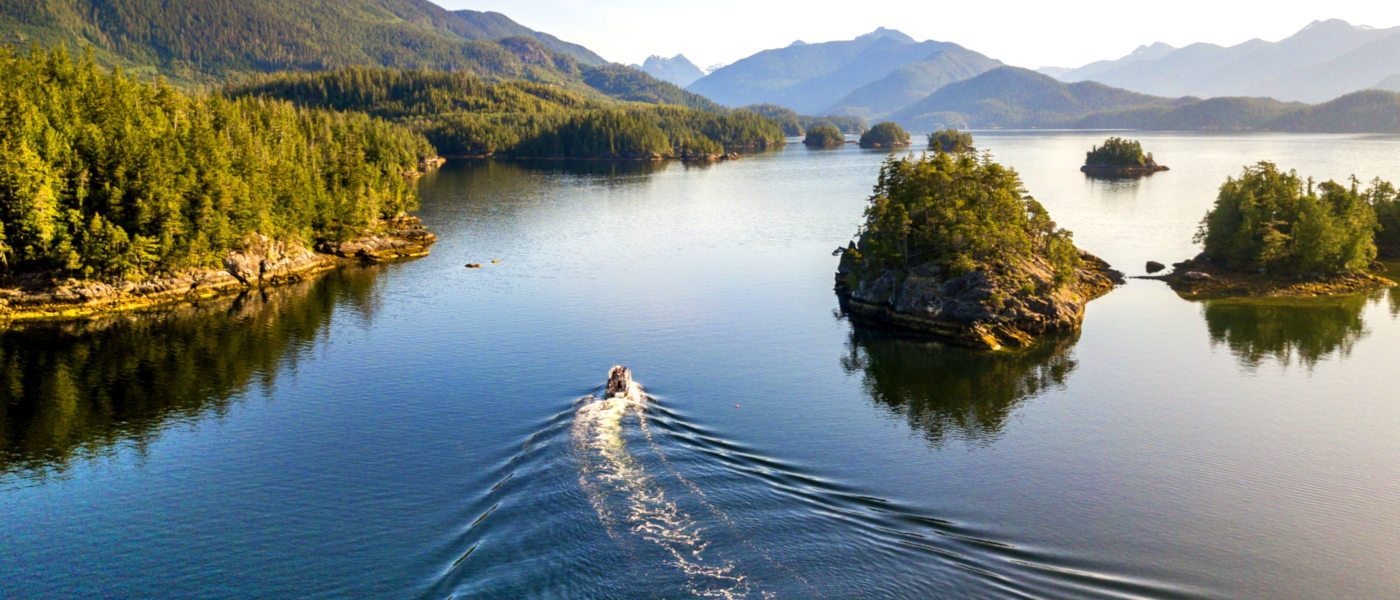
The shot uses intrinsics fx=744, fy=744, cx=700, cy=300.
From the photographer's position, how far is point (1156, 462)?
4331 cm

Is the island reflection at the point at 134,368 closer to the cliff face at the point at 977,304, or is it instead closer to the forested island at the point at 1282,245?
the cliff face at the point at 977,304

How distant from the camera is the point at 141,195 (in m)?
77.1

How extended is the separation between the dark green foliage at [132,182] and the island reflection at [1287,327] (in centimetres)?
10363

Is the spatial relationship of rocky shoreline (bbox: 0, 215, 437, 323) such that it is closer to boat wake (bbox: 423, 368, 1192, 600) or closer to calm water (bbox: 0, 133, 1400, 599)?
calm water (bbox: 0, 133, 1400, 599)

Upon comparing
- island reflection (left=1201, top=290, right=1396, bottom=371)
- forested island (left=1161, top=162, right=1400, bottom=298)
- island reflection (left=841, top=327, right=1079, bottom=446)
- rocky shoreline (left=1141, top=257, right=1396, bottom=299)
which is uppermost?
forested island (left=1161, top=162, right=1400, bottom=298)

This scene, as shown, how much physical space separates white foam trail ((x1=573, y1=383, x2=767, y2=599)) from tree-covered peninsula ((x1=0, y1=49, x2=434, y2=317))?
58932mm

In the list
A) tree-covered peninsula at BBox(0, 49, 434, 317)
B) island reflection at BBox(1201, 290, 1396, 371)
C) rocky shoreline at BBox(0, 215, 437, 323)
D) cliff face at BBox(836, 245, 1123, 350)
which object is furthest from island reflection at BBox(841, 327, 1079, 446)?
tree-covered peninsula at BBox(0, 49, 434, 317)

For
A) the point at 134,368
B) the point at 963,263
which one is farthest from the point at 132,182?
the point at 963,263

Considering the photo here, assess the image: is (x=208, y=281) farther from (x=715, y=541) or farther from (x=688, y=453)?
(x=715, y=541)

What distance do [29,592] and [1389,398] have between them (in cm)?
8154

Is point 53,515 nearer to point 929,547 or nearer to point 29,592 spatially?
point 29,592

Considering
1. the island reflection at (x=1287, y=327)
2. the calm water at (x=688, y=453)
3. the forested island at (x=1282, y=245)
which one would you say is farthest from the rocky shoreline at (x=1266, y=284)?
the calm water at (x=688, y=453)

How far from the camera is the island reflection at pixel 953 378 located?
5019 cm

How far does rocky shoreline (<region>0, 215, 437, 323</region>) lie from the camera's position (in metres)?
71.4
